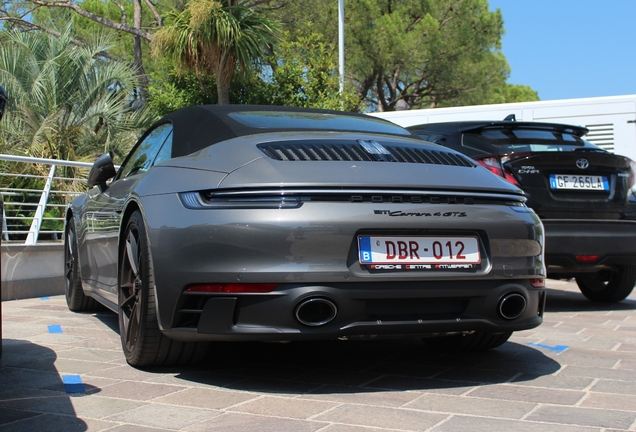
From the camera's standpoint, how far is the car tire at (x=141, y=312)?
3.45m

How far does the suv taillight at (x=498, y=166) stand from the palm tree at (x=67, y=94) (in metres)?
10.8

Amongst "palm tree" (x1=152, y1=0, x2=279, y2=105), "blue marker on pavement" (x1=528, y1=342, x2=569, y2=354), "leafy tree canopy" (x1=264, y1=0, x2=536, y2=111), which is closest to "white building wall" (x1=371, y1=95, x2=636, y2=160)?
"blue marker on pavement" (x1=528, y1=342, x2=569, y2=354)

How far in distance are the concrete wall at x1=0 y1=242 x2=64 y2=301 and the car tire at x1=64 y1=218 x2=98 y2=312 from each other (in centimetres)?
105

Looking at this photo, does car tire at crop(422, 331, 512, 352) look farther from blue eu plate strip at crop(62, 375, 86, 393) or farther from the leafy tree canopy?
the leafy tree canopy

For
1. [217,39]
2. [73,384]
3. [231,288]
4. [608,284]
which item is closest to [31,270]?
[73,384]

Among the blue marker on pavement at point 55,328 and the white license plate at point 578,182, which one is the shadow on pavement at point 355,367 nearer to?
the blue marker on pavement at point 55,328

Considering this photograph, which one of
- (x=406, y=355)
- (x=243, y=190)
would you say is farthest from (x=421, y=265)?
(x=406, y=355)

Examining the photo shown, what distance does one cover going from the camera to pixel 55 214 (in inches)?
457

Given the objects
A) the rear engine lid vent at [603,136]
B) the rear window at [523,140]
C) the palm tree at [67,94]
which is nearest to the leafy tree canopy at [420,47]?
the palm tree at [67,94]

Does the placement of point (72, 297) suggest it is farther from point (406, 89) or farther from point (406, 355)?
point (406, 89)

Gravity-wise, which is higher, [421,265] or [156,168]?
[156,168]

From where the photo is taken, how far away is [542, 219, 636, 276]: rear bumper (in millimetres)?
5777

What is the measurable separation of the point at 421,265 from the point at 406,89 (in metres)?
32.1

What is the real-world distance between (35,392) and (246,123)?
1572 mm
